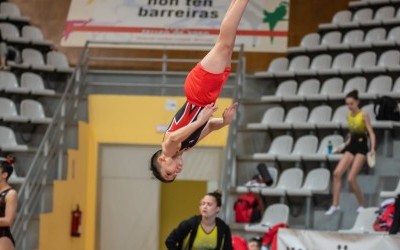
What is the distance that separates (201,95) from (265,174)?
5442 millimetres

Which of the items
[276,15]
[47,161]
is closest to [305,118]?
[276,15]

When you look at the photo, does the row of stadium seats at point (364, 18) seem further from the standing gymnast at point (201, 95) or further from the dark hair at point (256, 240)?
the standing gymnast at point (201, 95)

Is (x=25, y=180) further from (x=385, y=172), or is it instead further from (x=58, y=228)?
(x=385, y=172)

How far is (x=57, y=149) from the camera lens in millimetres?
11445

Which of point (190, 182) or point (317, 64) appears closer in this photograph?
point (317, 64)

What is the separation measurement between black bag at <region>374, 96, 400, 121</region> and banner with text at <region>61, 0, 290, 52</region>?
323cm

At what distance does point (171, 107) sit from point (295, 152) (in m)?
2.13

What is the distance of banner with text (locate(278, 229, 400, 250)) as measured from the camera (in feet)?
25.8

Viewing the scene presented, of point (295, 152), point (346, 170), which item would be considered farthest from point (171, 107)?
point (346, 170)

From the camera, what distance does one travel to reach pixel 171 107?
499 inches

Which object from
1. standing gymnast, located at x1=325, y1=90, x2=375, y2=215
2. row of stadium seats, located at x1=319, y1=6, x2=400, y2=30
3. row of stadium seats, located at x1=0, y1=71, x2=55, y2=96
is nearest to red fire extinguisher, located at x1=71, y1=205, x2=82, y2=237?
row of stadium seats, located at x1=0, y1=71, x2=55, y2=96

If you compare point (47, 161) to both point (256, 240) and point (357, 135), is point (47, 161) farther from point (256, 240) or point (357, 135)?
point (357, 135)

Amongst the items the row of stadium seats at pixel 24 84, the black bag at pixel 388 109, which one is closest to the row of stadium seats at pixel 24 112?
the row of stadium seats at pixel 24 84

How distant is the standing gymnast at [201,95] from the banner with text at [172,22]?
7.92m
